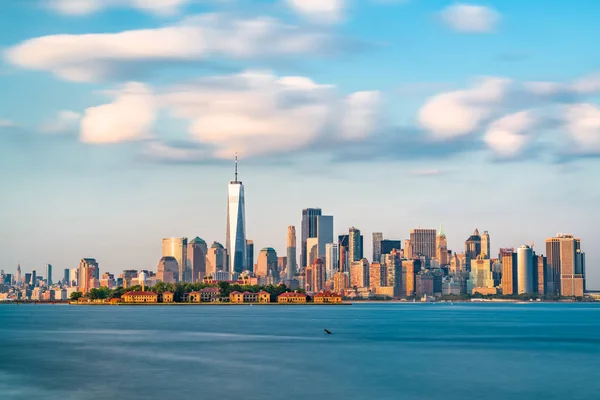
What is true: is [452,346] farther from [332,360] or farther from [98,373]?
[98,373]

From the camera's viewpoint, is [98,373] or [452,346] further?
[452,346]

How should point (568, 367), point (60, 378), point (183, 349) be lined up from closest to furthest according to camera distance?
1. point (60, 378)
2. point (568, 367)
3. point (183, 349)

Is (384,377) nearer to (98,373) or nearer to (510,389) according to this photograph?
(510,389)

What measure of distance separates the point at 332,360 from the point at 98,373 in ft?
91.7

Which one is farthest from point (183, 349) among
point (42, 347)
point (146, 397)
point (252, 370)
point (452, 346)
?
point (146, 397)

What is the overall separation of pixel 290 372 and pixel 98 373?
61.6ft

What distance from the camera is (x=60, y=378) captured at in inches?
Result: 3290

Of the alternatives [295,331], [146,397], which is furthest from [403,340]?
[146,397]

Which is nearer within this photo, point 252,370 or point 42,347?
point 252,370

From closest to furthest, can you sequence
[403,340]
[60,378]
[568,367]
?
[60,378] < [568,367] < [403,340]

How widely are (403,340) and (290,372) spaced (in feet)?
174

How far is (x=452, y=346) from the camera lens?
125125mm

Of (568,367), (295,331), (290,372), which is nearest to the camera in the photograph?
(290,372)

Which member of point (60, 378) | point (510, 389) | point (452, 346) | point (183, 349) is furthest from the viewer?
point (452, 346)
